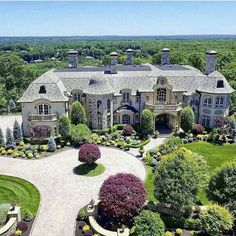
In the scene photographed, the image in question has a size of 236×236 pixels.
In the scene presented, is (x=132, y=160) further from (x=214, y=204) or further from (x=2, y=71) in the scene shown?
(x=2, y=71)

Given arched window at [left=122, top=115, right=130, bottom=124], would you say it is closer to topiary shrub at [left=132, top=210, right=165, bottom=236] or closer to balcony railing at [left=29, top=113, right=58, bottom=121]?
balcony railing at [left=29, top=113, right=58, bottom=121]

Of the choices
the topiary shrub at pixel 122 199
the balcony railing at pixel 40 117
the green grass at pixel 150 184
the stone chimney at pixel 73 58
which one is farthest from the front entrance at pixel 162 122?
the topiary shrub at pixel 122 199

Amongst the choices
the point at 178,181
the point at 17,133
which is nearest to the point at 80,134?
the point at 17,133

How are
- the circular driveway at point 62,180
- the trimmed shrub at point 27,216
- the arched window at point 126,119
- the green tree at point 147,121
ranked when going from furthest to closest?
the arched window at point 126,119 → the green tree at point 147,121 → the circular driveway at point 62,180 → the trimmed shrub at point 27,216

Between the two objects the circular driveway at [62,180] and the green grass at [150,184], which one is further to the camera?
the green grass at [150,184]

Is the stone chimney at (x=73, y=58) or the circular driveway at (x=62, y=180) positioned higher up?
the stone chimney at (x=73, y=58)

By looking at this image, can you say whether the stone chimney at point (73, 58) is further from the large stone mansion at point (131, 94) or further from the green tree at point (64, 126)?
the green tree at point (64, 126)

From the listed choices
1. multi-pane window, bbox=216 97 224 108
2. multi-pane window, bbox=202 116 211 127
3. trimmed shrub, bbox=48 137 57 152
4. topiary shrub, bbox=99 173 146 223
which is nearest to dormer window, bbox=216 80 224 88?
multi-pane window, bbox=216 97 224 108
